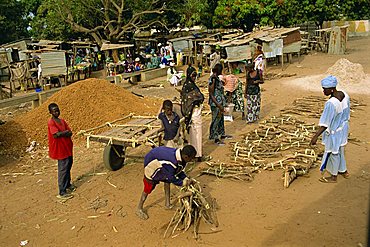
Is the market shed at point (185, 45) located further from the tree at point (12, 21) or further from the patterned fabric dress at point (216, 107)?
the patterned fabric dress at point (216, 107)

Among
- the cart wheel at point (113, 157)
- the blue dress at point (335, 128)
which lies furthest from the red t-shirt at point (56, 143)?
the blue dress at point (335, 128)

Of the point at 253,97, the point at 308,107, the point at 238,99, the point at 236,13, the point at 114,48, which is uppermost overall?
the point at 236,13

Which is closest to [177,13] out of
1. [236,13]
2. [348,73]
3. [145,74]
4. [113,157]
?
[236,13]

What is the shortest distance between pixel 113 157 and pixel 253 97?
3.88 m

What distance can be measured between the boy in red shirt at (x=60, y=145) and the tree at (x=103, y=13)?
15.3m

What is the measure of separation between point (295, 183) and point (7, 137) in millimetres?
6733

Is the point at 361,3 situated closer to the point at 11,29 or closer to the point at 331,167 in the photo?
the point at 331,167

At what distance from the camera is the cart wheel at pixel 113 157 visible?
21.5 feet

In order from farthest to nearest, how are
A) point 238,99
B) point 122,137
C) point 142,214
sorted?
point 238,99
point 122,137
point 142,214

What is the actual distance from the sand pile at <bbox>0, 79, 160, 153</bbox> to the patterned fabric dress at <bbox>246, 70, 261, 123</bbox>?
2746 millimetres

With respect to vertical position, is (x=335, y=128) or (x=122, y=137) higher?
(x=335, y=128)

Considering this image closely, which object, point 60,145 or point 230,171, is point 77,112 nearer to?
point 60,145

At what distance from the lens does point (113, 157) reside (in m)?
6.68

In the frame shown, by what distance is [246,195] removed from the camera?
17.9 feet
